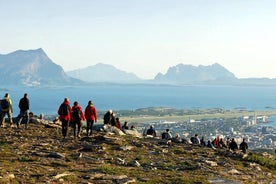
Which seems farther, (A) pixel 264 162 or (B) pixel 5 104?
(B) pixel 5 104

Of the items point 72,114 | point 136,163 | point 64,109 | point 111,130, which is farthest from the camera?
point 111,130

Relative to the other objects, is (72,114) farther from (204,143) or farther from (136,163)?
(204,143)

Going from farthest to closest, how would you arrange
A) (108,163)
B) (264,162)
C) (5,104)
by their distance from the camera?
1. (5,104)
2. (264,162)
3. (108,163)

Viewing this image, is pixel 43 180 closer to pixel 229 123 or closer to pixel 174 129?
pixel 174 129

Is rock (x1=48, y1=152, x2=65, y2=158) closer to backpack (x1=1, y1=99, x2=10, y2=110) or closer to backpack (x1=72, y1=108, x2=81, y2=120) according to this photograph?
backpack (x1=72, y1=108, x2=81, y2=120)

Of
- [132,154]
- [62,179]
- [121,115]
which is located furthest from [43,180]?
[121,115]

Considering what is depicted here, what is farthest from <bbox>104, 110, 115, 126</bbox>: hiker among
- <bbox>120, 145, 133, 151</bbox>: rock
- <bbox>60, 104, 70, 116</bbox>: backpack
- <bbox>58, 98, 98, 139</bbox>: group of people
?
<bbox>120, 145, 133, 151</bbox>: rock

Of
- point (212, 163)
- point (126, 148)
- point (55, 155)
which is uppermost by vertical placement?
point (55, 155)

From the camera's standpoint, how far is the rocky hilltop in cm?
1292

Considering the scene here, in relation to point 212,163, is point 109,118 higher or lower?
higher

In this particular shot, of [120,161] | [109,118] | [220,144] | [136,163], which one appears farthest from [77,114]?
[220,144]

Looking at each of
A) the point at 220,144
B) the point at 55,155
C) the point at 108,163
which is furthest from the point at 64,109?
the point at 220,144

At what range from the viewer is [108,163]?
1591cm

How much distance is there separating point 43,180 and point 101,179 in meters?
1.95
